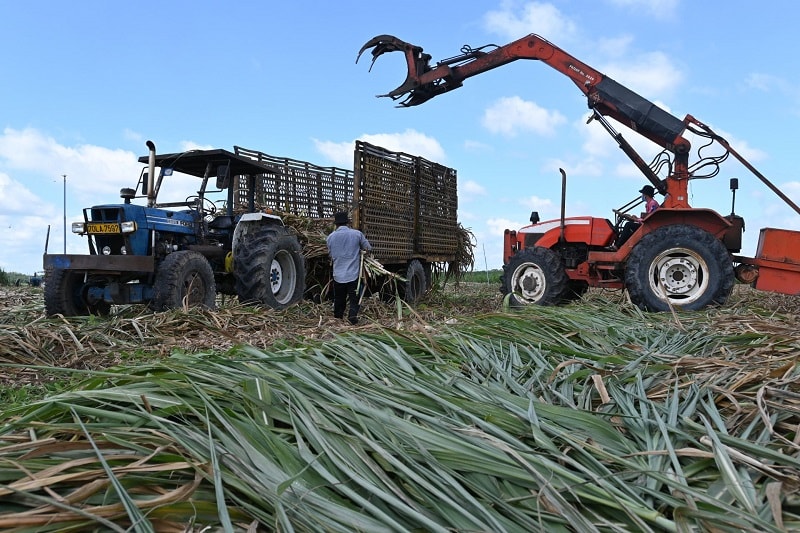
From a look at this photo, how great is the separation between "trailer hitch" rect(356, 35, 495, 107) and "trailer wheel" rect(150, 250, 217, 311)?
441cm

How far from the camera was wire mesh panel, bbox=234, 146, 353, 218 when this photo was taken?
34.1 ft

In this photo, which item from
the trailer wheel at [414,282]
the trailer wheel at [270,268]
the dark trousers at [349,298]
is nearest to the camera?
the dark trousers at [349,298]

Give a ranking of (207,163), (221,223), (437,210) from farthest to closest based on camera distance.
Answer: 1. (437,210)
2. (221,223)
3. (207,163)

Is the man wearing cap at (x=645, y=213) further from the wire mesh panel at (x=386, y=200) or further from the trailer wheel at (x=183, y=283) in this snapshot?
the trailer wheel at (x=183, y=283)

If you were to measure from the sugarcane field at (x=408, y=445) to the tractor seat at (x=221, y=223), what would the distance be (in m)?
5.00

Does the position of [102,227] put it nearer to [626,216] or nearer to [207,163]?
[207,163]

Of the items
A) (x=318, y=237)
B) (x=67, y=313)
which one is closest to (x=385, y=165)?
(x=318, y=237)

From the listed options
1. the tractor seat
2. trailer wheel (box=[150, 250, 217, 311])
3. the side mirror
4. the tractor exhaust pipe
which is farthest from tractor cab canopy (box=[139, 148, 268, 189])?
trailer wheel (box=[150, 250, 217, 311])

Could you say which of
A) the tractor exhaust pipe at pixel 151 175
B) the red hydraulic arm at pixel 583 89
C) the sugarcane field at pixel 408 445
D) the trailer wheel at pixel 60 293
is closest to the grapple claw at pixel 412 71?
the red hydraulic arm at pixel 583 89

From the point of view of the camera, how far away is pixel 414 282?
9.59m

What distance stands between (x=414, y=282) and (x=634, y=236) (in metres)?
3.47

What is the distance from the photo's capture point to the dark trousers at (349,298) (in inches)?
264

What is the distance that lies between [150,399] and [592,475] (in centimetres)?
141

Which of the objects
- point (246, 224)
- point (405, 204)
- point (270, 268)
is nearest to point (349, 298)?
point (270, 268)
